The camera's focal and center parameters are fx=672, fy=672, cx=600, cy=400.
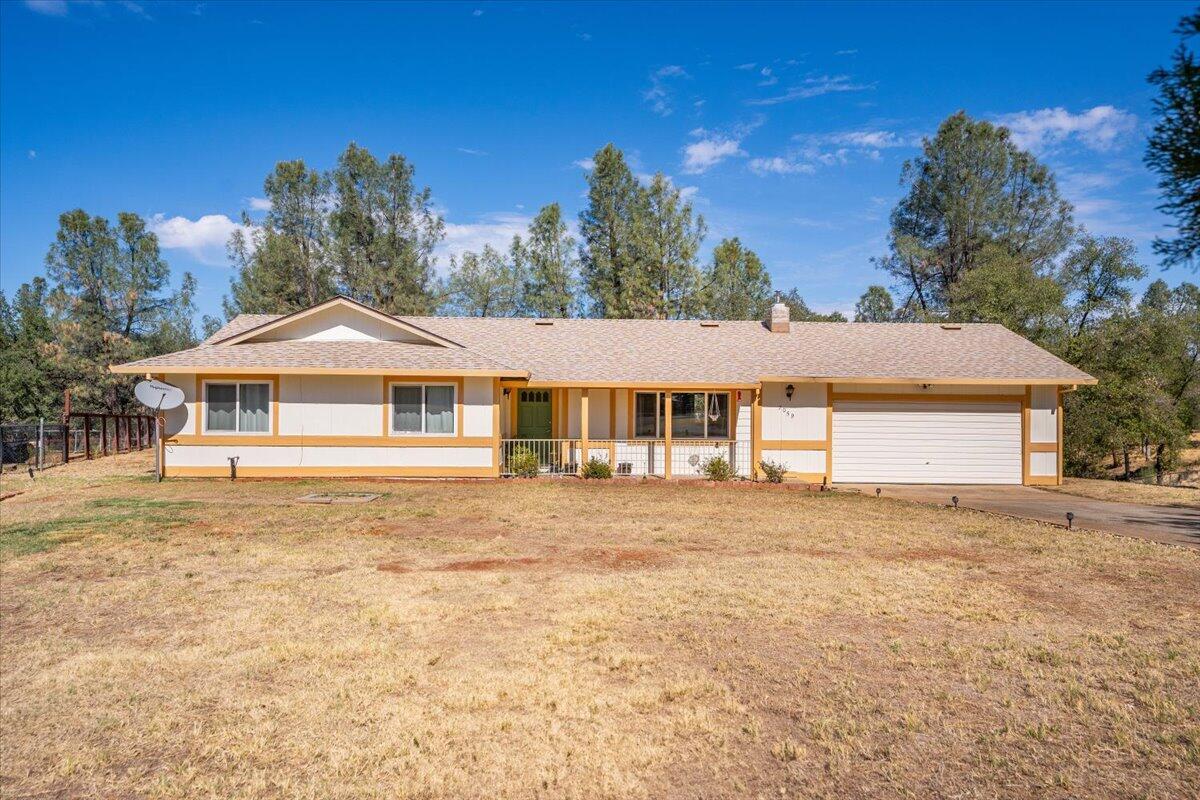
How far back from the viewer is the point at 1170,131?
5.98 metres

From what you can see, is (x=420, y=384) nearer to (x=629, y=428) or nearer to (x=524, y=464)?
(x=524, y=464)

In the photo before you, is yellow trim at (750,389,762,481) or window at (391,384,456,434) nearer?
window at (391,384,456,434)

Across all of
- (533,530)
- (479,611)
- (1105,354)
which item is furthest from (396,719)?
(1105,354)

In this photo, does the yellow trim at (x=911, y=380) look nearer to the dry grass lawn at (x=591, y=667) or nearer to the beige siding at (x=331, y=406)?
the dry grass lawn at (x=591, y=667)

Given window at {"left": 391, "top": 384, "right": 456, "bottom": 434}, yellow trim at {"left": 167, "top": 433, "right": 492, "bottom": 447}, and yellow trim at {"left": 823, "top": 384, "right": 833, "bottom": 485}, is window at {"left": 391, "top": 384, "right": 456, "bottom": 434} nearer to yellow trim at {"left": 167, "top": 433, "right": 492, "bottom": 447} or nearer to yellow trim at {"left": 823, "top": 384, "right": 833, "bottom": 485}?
yellow trim at {"left": 167, "top": 433, "right": 492, "bottom": 447}

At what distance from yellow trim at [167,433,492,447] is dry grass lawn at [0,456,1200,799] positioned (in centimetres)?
677

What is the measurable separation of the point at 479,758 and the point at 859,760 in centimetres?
211

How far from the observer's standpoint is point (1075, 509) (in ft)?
44.6

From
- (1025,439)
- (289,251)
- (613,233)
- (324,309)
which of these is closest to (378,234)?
(289,251)

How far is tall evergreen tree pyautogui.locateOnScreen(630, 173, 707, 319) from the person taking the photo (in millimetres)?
32625

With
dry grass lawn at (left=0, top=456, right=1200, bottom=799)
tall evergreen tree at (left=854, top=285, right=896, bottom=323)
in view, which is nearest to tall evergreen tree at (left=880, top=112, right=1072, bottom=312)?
tall evergreen tree at (left=854, top=285, right=896, bottom=323)

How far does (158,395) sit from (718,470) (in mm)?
13468

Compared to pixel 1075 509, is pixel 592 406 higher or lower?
higher

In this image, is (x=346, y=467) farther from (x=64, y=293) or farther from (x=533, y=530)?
(x=64, y=293)
